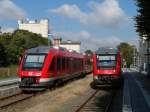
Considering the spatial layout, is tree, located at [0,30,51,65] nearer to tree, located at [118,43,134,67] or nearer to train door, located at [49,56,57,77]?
tree, located at [118,43,134,67]

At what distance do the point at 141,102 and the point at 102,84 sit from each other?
10.4 metres

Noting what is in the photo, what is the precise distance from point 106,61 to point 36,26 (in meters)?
127

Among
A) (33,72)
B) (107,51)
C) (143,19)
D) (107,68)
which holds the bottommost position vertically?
(33,72)

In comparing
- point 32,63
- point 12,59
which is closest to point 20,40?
point 12,59

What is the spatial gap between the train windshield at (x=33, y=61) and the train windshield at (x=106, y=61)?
4.99m

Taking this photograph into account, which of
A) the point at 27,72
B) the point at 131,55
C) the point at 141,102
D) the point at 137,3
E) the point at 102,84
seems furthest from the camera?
the point at 131,55

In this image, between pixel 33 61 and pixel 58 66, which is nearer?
pixel 33 61

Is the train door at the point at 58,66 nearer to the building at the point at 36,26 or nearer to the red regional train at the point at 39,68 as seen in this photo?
the red regional train at the point at 39,68

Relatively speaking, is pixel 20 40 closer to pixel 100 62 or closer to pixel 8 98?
pixel 100 62

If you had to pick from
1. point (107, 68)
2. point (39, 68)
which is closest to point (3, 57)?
point (107, 68)

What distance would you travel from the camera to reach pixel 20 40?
349 feet

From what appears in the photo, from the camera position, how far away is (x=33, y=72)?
28203 mm

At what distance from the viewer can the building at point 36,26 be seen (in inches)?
5910

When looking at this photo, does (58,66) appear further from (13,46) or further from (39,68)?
(13,46)
